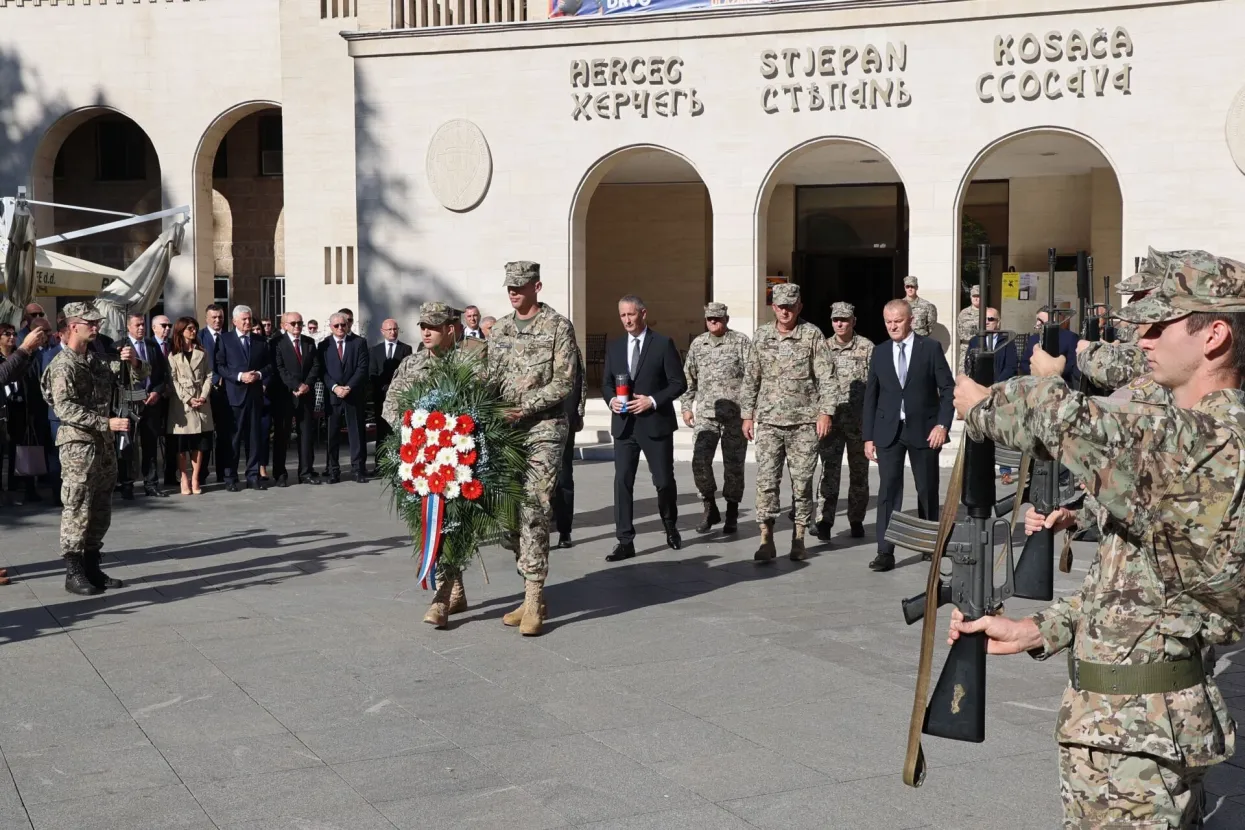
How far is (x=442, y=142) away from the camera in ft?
69.1

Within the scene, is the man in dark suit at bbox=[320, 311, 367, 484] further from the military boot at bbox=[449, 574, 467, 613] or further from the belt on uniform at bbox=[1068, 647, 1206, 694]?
the belt on uniform at bbox=[1068, 647, 1206, 694]

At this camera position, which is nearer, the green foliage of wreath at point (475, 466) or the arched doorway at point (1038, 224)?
the green foliage of wreath at point (475, 466)

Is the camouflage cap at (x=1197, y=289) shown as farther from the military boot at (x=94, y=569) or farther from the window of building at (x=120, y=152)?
the window of building at (x=120, y=152)

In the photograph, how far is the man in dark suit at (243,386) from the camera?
15.4m

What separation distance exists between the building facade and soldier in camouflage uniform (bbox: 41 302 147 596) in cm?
1177

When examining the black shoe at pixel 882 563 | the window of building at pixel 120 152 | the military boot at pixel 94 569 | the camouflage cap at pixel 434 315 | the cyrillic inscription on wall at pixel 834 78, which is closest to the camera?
the camouflage cap at pixel 434 315

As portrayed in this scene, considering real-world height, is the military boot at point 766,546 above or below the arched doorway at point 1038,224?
below

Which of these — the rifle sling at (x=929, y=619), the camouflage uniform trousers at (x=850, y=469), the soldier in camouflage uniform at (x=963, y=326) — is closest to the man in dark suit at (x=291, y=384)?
the camouflage uniform trousers at (x=850, y=469)

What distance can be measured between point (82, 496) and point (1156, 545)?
7.84m

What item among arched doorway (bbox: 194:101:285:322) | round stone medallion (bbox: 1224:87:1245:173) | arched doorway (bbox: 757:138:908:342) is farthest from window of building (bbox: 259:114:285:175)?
round stone medallion (bbox: 1224:87:1245:173)

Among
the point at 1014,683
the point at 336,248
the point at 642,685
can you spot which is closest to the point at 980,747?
the point at 1014,683

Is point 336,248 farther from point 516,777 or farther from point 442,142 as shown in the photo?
point 516,777

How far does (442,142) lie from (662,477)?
37.5 ft

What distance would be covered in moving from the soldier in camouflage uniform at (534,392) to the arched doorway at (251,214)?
69.6ft
